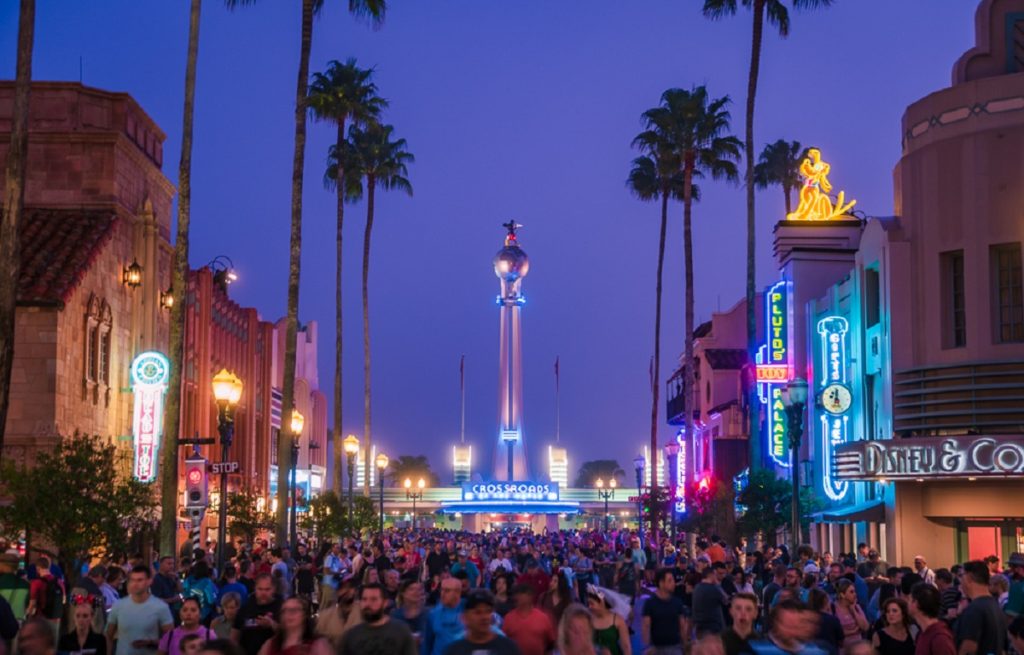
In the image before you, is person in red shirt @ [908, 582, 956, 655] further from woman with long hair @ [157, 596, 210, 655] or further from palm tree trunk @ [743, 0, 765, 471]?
palm tree trunk @ [743, 0, 765, 471]

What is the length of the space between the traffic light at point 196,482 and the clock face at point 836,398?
22333 millimetres

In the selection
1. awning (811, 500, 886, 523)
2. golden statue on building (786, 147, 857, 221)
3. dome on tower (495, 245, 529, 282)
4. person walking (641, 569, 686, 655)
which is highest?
dome on tower (495, 245, 529, 282)

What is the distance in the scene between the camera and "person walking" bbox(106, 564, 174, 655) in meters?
14.2

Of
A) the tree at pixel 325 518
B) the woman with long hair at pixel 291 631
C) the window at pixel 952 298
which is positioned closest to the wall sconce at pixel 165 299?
the tree at pixel 325 518

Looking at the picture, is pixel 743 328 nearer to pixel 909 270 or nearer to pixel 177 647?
pixel 909 270

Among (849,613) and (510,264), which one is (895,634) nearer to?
(849,613)

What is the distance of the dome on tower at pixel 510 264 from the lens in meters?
115

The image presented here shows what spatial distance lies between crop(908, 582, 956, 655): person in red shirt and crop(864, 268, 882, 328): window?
103ft

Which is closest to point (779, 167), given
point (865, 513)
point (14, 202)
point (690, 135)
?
point (690, 135)

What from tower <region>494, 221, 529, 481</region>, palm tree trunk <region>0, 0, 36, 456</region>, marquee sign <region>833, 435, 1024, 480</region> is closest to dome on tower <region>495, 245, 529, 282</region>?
tower <region>494, 221, 529, 481</region>

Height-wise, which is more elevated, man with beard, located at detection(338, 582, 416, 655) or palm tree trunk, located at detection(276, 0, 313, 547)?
palm tree trunk, located at detection(276, 0, 313, 547)

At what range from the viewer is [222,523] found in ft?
101

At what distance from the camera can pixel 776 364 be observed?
52844mm

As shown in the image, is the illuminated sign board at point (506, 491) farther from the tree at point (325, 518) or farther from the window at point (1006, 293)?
the window at point (1006, 293)
